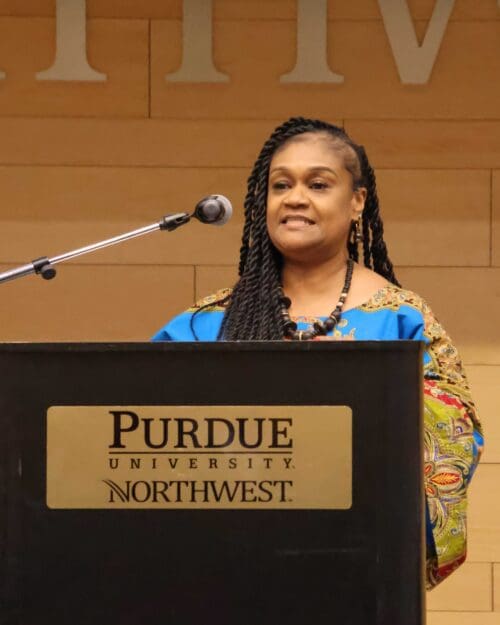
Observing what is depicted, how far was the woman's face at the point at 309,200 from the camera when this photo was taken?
2.14m

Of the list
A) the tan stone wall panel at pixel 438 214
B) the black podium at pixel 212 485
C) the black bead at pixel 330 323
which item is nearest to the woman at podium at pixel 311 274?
the black bead at pixel 330 323

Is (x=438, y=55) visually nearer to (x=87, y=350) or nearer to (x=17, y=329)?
(x=17, y=329)

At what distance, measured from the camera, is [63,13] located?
334 centimetres

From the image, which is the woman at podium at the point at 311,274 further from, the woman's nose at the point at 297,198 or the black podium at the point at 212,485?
the black podium at the point at 212,485

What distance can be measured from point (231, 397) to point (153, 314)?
2061mm

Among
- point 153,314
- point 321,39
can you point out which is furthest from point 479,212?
point 153,314

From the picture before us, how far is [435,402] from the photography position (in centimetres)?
191

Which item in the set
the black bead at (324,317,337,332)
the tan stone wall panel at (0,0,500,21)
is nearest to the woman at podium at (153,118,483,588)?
the black bead at (324,317,337,332)

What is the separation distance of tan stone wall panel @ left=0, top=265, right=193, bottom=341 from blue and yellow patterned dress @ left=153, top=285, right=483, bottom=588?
1.16m

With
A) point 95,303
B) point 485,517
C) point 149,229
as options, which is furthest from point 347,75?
point 149,229

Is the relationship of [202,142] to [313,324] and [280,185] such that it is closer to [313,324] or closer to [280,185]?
[280,185]

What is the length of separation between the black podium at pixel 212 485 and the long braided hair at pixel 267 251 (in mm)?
753

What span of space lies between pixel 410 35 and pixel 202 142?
550 mm

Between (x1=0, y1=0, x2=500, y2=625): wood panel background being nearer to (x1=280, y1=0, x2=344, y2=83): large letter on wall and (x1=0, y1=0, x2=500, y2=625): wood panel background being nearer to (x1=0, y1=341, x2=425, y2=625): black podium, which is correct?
(x1=280, y1=0, x2=344, y2=83): large letter on wall
